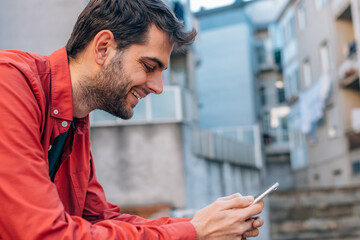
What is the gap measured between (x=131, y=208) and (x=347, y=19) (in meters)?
11.1

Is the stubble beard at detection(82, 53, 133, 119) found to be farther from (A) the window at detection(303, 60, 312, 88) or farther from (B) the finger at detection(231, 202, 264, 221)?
(A) the window at detection(303, 60, 312, 88)

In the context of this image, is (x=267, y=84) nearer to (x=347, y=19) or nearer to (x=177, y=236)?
(x=347, y=19)

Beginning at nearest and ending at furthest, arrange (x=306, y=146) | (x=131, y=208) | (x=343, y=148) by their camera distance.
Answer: (x=131, y=208), (x=343, y=148), (x=306, y=146)

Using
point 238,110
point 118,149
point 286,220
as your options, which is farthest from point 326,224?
point 238,110

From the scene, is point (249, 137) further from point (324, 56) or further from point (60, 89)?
point (60, 89)

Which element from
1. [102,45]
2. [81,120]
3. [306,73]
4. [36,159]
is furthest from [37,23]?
[306,73]

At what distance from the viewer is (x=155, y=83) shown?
185 centimetres

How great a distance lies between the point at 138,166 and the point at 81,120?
25.8 feet

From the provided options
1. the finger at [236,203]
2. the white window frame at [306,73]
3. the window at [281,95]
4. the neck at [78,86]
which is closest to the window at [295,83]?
the white window frame at [306,73]

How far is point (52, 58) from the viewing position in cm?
178

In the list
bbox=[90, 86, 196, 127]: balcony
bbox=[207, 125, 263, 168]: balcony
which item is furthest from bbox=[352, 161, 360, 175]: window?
bbox=[90, 86, 196, 127]: balcony

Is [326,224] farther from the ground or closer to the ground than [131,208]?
closer to the ground

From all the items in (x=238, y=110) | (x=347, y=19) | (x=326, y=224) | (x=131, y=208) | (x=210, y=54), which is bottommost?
(x=326, y=224)

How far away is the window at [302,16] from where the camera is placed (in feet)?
64.6
